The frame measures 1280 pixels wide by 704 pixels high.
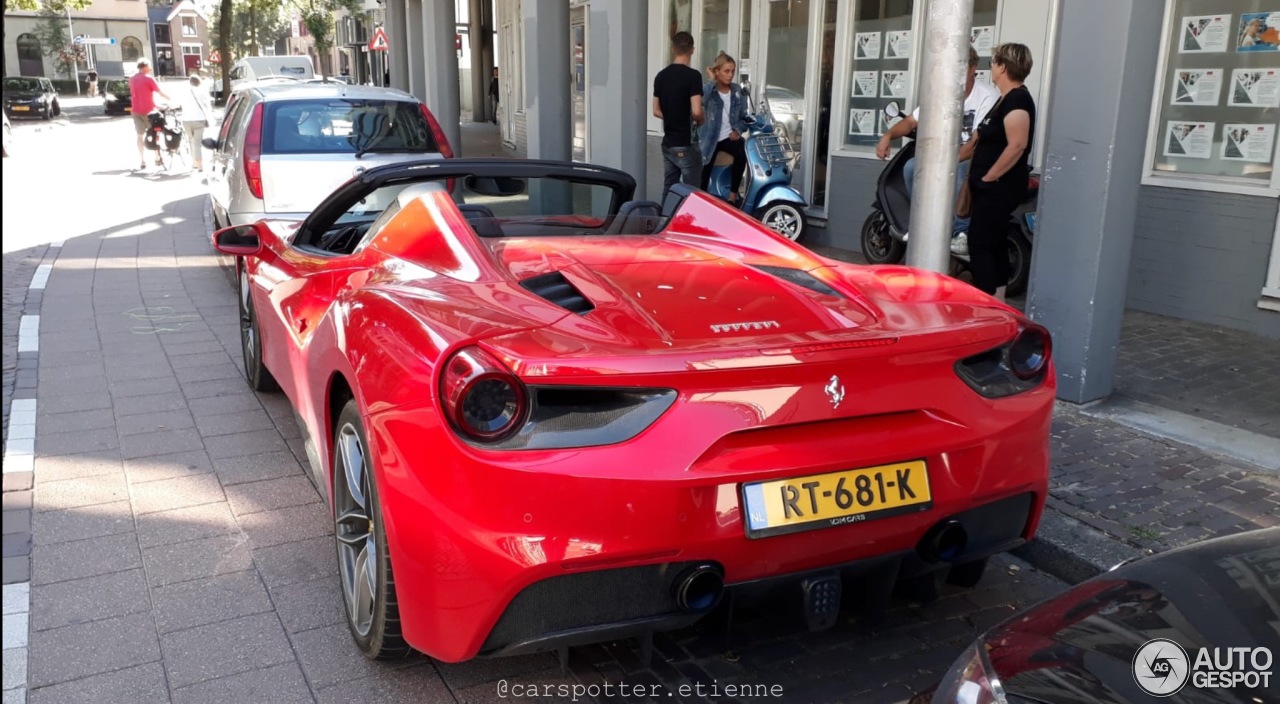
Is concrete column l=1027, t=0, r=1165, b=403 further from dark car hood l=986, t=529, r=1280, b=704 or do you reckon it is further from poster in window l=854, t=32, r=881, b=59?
poster in window l=854, t=32, r=881, b=59

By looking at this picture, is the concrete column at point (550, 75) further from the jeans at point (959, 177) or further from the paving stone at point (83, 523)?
the paving stone at point (83, 523)

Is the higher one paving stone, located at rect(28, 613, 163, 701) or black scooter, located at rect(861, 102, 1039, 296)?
black scooter, located at rect(861, 102, 1039, 296)

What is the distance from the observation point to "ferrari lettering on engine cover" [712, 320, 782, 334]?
263 centimetres

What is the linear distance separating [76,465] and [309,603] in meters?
1.94

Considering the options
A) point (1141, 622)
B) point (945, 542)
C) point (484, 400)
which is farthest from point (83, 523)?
point (1141, 622)

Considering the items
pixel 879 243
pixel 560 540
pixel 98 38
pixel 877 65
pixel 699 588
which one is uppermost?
pixel 98 38

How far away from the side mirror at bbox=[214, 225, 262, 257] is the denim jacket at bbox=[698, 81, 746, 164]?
244 inches

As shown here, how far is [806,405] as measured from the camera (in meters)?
2.49

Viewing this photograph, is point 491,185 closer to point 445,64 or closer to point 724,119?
point 724,119

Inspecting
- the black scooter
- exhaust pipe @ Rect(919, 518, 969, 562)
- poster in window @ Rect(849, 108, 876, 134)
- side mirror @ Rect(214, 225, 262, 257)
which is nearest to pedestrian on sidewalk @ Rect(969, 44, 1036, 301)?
the black scooter

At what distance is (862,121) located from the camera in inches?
394

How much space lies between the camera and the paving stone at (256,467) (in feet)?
14.8

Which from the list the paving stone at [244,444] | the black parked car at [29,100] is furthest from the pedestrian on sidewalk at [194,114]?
the black parked car at [29,100]

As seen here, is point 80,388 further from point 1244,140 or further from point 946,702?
point 1244,140
